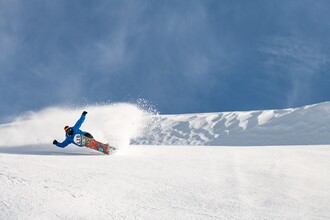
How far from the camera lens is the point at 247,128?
1446 inches

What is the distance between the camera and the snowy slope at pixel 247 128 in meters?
32.8

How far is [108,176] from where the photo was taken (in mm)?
10703

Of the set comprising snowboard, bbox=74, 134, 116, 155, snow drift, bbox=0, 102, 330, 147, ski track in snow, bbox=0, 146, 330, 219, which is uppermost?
snow drift, bbox=0, 102, 330, 147

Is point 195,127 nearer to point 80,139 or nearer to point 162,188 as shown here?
point 80,139

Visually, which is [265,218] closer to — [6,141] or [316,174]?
[316,174]

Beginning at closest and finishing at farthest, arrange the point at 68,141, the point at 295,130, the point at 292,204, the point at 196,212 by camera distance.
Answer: the point at 196,212 < the point at 292,204 < the point at 68,141 < the point at 295,130

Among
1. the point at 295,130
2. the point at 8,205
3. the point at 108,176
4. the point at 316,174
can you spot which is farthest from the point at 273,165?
the point at 295,130

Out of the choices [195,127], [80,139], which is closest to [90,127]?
[80,139]

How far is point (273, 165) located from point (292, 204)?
4523mm

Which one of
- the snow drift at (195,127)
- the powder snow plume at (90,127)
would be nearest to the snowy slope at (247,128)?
the snow drift at (195,127)

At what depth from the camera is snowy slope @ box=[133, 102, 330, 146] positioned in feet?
108

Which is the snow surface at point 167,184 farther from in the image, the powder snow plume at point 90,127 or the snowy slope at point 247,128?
the snowy slope at point 247,128

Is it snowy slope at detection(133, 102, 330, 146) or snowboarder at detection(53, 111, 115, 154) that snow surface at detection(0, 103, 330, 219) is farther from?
snowy slope at detection(133, 102, 330, 146)

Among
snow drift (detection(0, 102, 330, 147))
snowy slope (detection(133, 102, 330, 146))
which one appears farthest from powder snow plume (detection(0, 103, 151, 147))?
snowy slope (detection(133, 102, 330, 146))
